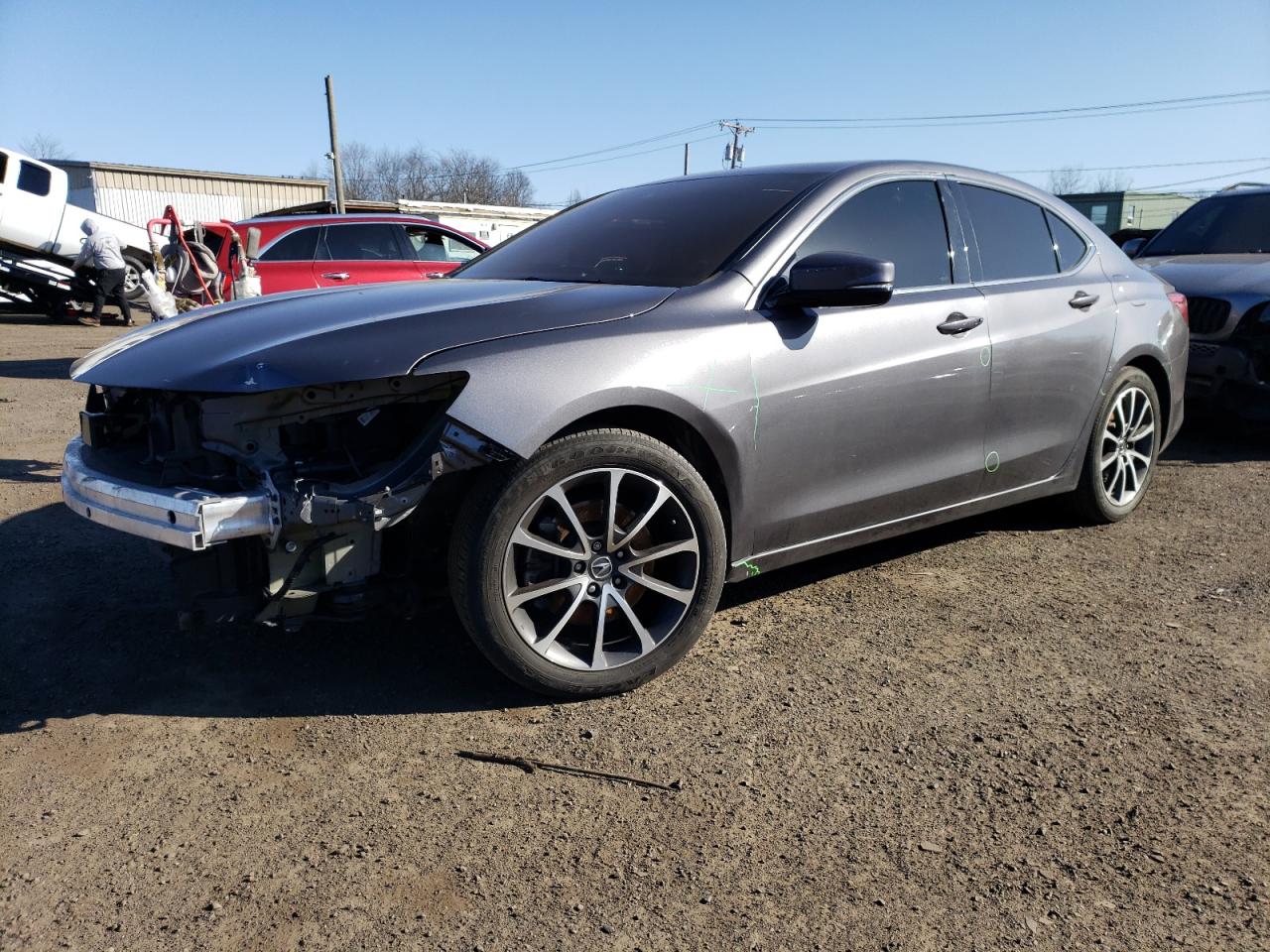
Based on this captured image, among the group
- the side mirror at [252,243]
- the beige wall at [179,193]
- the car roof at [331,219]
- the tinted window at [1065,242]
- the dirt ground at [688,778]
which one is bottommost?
the dirt ground at [688,778]

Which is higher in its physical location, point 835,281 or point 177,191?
point 177,191

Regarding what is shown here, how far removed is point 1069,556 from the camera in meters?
4.50

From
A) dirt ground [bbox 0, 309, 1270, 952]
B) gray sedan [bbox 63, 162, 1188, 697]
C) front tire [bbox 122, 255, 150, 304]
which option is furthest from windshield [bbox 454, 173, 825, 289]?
front tire [bbox 122, 255, 150, 304]

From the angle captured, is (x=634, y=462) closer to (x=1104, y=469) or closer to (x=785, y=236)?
(x=785, y=236)

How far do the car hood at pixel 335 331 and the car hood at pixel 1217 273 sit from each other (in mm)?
4936

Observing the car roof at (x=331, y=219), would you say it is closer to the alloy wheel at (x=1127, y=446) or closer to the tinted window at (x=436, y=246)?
the tinted window at (x=436, y=246)

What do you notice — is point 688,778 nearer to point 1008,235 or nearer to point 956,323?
point 956,323

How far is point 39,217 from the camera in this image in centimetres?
1589

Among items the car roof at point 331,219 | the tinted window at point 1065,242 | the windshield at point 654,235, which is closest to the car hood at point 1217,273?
the tinted window at point 1065,242

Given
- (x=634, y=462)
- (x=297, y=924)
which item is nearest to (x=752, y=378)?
(x=634, y=462)

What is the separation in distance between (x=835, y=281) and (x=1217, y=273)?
5.15 metres

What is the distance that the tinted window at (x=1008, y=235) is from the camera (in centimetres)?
421

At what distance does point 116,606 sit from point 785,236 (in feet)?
9.53

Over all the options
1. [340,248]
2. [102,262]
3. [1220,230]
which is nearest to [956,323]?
[1220,230]
